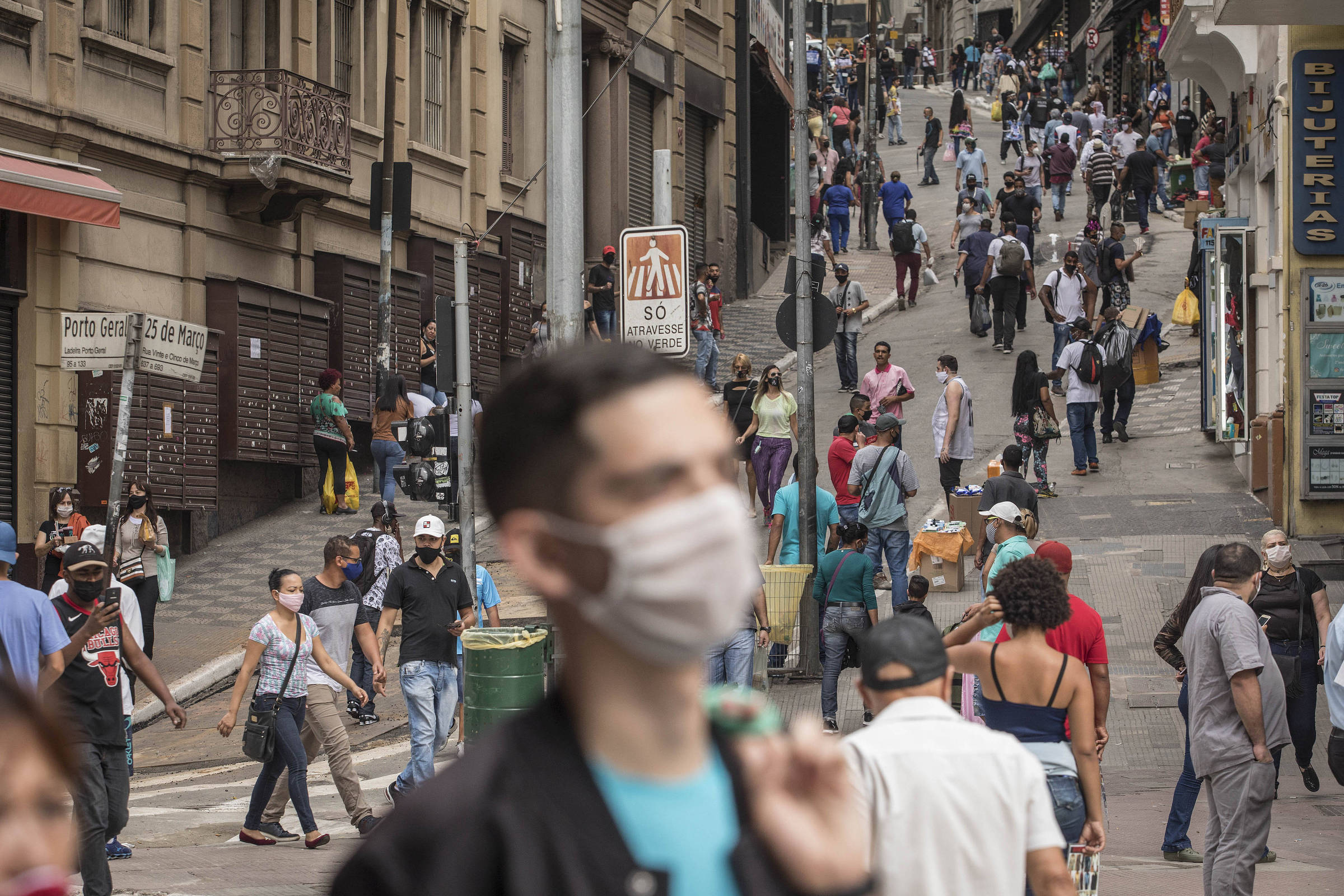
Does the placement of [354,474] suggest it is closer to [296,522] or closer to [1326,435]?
[296,522]

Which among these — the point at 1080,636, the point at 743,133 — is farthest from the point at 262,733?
the point at 743,133

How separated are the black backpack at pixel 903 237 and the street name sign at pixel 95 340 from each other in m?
18.9

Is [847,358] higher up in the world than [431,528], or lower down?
higher up

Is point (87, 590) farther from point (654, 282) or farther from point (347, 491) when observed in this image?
point (347, 491)

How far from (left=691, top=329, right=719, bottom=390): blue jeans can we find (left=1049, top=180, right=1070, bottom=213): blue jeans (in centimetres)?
1298

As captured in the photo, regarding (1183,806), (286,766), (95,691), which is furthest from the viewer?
(286,766)

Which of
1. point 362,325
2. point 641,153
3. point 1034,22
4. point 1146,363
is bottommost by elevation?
point 1146,363

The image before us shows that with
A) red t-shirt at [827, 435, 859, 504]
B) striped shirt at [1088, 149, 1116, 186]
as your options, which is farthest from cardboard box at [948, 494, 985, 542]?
striped shirt at [1088, 149, 1116, 186]

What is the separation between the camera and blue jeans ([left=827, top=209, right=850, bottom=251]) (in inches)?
1414

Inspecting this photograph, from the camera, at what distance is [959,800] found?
387 cm

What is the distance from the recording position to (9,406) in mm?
17859

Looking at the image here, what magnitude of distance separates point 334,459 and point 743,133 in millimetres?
19285

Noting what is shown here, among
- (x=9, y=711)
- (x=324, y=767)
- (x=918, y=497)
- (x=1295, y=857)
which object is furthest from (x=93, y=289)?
(x=9, y=711)

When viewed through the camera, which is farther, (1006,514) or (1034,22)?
(1034,22)
